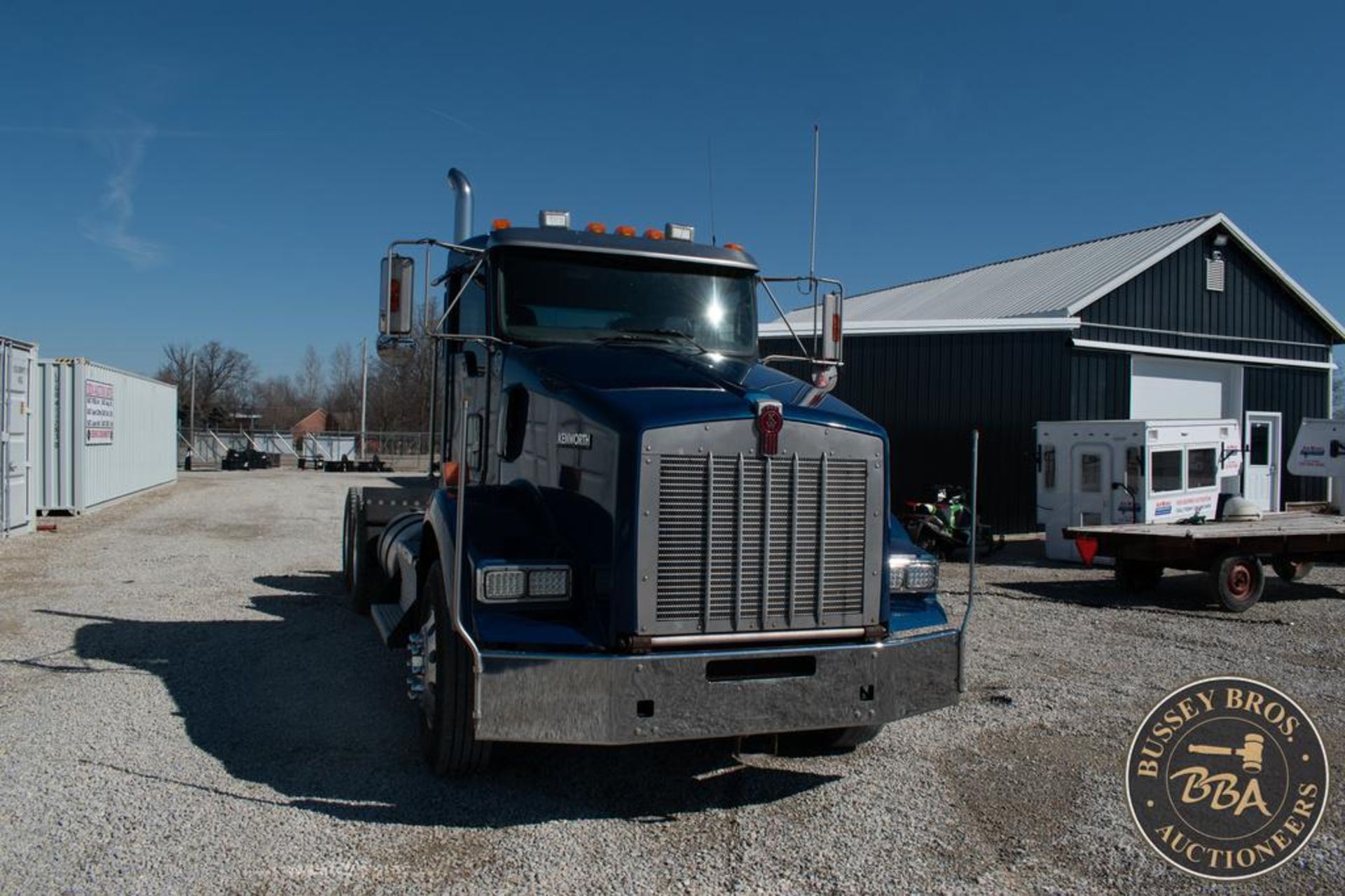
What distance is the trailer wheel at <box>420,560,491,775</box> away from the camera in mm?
4395

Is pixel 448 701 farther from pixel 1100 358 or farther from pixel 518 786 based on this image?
pixel 1100 358

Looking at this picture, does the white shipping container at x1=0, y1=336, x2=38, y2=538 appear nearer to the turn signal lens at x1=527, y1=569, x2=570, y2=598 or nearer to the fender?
the fender

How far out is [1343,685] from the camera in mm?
6934

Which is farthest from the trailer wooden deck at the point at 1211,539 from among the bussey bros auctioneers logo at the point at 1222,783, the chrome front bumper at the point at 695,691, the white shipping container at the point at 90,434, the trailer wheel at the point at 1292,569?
the white shipping container at the point at 90,434

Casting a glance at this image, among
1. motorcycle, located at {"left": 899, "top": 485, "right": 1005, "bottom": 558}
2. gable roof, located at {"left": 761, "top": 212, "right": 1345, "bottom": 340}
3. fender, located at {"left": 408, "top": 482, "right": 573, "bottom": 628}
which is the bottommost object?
motorcycle, located at {"left": 899, "top": 485, "right": 1005, "bottom": 558}

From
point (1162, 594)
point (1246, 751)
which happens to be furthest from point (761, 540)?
point (1162, 594)

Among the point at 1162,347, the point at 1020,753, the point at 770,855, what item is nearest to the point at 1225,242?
the point at 1162,347

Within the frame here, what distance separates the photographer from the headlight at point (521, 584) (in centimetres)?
411

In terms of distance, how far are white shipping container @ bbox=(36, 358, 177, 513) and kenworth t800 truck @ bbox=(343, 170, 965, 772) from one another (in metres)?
15.1

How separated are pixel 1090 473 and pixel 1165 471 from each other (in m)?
0.92

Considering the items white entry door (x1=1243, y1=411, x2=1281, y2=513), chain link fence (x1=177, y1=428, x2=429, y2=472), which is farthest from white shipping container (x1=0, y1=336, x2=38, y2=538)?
chain link fence (x1=177, y1=428, x2=429, y2=472)

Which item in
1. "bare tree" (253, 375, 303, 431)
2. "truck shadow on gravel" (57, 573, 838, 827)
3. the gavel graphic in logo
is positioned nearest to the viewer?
"truck shadow on gravel" (57, 573, 838, 827)

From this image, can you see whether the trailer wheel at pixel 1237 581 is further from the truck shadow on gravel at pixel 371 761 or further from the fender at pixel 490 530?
the fender at pixel 490 530

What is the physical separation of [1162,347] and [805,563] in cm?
1713
